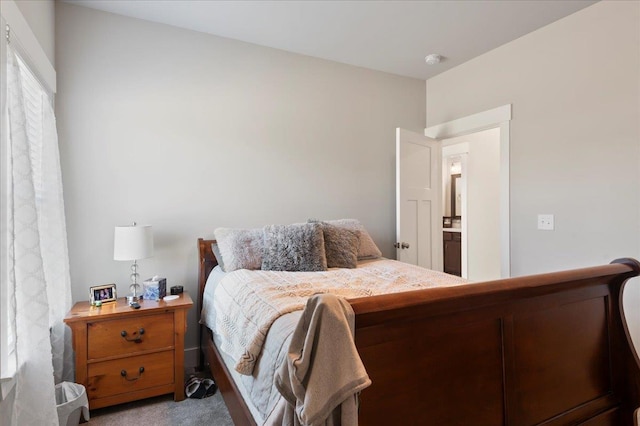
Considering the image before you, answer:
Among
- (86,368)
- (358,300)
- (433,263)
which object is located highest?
(358,300)

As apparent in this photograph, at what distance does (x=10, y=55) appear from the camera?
1.45 meters

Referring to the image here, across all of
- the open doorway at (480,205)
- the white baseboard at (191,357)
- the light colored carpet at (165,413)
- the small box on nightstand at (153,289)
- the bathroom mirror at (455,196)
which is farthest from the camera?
the bathroom mirror at (455,196)

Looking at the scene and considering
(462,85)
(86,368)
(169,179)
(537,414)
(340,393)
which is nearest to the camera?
(340,393)

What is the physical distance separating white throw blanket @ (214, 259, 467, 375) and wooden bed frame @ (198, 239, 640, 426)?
29 centimetres

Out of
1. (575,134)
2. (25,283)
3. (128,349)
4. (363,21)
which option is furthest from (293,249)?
(575,134)

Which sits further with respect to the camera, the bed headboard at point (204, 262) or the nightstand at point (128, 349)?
the bed headboard at point (204, 262)

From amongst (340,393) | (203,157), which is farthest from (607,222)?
(203,157)

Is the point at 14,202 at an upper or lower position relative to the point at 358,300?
upper

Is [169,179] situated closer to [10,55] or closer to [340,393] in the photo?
[10,55]

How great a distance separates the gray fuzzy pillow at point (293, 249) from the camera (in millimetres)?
2343

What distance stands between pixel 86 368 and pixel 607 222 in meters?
3.36

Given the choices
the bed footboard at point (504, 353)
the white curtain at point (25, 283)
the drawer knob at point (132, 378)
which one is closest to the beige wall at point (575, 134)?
the bed footboard at point (504, 353)

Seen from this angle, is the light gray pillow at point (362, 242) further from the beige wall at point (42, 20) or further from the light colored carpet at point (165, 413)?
the beige wall at point (42, 20)

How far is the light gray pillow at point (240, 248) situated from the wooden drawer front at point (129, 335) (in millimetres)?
497
